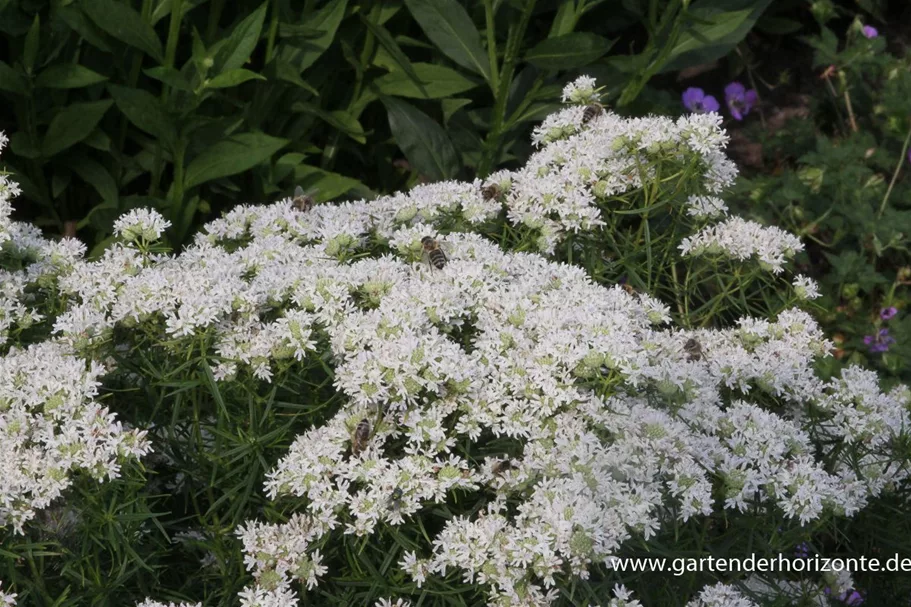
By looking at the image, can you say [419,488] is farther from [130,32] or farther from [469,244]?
[130,32]

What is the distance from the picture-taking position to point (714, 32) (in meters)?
3.45

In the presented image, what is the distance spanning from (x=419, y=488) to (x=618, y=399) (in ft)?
1.19

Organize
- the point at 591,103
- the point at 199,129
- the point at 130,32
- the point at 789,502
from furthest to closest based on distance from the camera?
the point at 199,129 < the point at 130,32 < the point at 591,103 < the point at 789,502

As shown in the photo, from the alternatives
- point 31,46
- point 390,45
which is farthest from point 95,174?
point 390,45

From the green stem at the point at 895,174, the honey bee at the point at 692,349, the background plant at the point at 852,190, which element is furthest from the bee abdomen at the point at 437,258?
the green stem at the point at 895,174

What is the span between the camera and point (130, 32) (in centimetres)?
287

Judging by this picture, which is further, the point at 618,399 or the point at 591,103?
the point at 591,103

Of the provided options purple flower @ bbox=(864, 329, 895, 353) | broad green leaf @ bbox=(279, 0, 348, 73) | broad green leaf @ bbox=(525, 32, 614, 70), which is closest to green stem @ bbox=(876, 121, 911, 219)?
purple flower @ bbox=(864, 329, 895, 353)

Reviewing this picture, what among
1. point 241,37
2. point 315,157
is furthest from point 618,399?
point 315,157

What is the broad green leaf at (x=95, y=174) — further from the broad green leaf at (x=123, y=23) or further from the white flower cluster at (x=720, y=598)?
the white flower cluster at (x=720, y=598)

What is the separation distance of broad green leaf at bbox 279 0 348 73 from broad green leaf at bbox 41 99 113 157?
52 centimetres

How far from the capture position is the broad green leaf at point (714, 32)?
11.3 ft

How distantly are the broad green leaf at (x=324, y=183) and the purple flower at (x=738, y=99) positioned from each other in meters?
1.53

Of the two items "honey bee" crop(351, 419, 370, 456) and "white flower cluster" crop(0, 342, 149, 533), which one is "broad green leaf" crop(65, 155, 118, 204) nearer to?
"white flower cluster" crop(0, 342, 149, 533)
